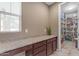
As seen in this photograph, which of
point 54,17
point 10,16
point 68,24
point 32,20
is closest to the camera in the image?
point 10,16

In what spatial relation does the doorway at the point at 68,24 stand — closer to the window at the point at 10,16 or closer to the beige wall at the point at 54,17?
the beige wall at the point at 54,17

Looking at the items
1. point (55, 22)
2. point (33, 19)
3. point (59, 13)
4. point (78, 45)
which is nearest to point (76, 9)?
point (59, 13)

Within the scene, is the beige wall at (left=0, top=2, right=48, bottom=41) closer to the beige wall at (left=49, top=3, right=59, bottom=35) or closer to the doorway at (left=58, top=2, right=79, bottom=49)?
the beige wall at (left=49, top=3, right=59, bottom=35)

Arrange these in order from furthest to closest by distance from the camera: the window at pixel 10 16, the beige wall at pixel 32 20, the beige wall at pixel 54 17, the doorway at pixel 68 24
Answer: the beige wall at pixel 54 17
the doorway at pixel 68 24
the beige wall at pixel 32 20
the window at pixel 10 16

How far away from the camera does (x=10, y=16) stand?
2.83 m

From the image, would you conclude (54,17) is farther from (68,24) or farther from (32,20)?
(32,20)

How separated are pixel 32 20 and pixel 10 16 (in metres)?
1.01

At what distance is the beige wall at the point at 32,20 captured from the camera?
293cm

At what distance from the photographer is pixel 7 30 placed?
2.69 metres

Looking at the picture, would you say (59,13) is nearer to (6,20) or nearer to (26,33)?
(26,33)

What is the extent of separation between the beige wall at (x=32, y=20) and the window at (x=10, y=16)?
0.48 feet

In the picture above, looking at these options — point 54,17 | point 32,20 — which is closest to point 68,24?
point 54,17

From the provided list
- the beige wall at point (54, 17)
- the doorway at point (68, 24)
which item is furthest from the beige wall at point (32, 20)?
the doorway at point (68, 24)

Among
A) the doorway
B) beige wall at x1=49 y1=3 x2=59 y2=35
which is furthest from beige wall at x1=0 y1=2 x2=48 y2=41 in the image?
the doorway
